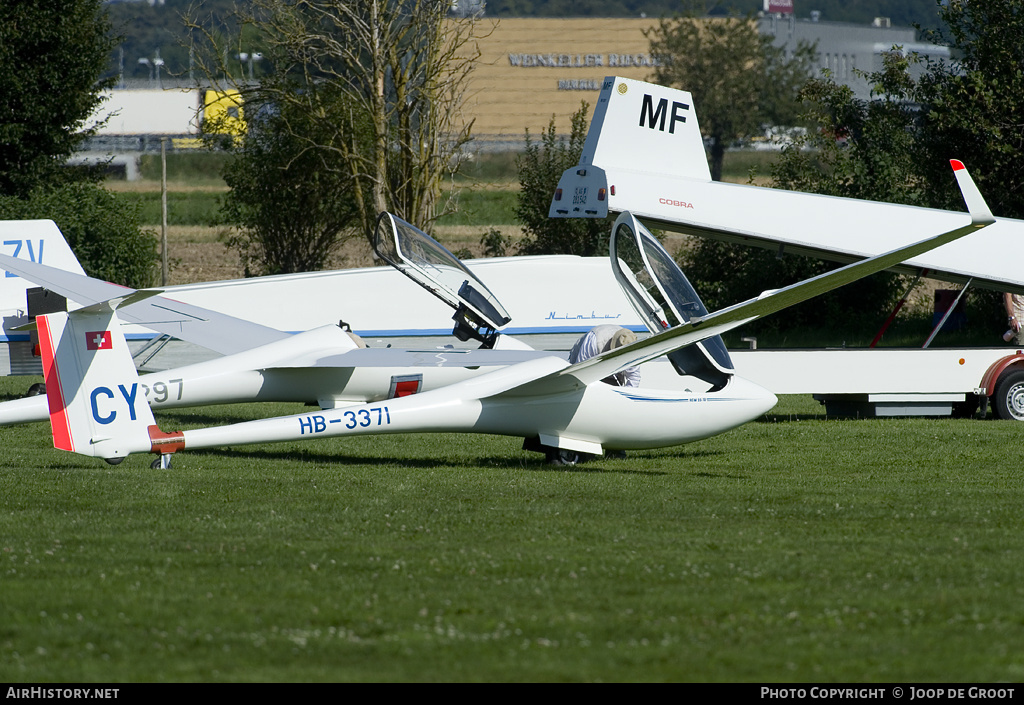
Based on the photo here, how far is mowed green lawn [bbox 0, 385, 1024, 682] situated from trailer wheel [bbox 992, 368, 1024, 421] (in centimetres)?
319

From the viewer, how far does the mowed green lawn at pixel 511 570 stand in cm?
493

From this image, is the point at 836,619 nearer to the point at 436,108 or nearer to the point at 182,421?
the point at 182,421

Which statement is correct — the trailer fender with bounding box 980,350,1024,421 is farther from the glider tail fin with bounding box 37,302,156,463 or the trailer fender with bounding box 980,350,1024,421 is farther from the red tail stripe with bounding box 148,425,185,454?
the glider tail fin with bounding box 37,302,156,463

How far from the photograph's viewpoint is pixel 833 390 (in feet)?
44.7

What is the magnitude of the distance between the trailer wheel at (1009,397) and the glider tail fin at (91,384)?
9691 mm

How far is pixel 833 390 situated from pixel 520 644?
927 centimetres

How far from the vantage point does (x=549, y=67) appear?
87938mm

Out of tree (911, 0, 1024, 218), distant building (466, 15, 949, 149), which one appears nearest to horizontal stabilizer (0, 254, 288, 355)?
tree (911, 0, 1024, 218)

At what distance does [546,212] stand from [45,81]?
34.3 ft

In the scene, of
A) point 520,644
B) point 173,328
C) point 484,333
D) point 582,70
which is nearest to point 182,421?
point 173,328

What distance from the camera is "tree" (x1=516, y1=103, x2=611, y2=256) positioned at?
1000 inches

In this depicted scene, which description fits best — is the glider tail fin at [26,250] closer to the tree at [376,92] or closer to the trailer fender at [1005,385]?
the tree at [376,92]

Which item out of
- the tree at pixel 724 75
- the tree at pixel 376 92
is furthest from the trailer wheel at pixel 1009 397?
the tree at pixel 724 75

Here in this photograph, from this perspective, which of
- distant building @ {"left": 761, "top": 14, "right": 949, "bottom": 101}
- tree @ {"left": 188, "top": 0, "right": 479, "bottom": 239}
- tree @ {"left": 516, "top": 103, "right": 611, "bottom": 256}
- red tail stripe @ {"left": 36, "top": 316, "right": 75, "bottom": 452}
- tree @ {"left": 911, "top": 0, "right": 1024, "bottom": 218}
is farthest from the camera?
distant building @ {"left": 761, "top": 14, "right": 949, "bottom": 101}
